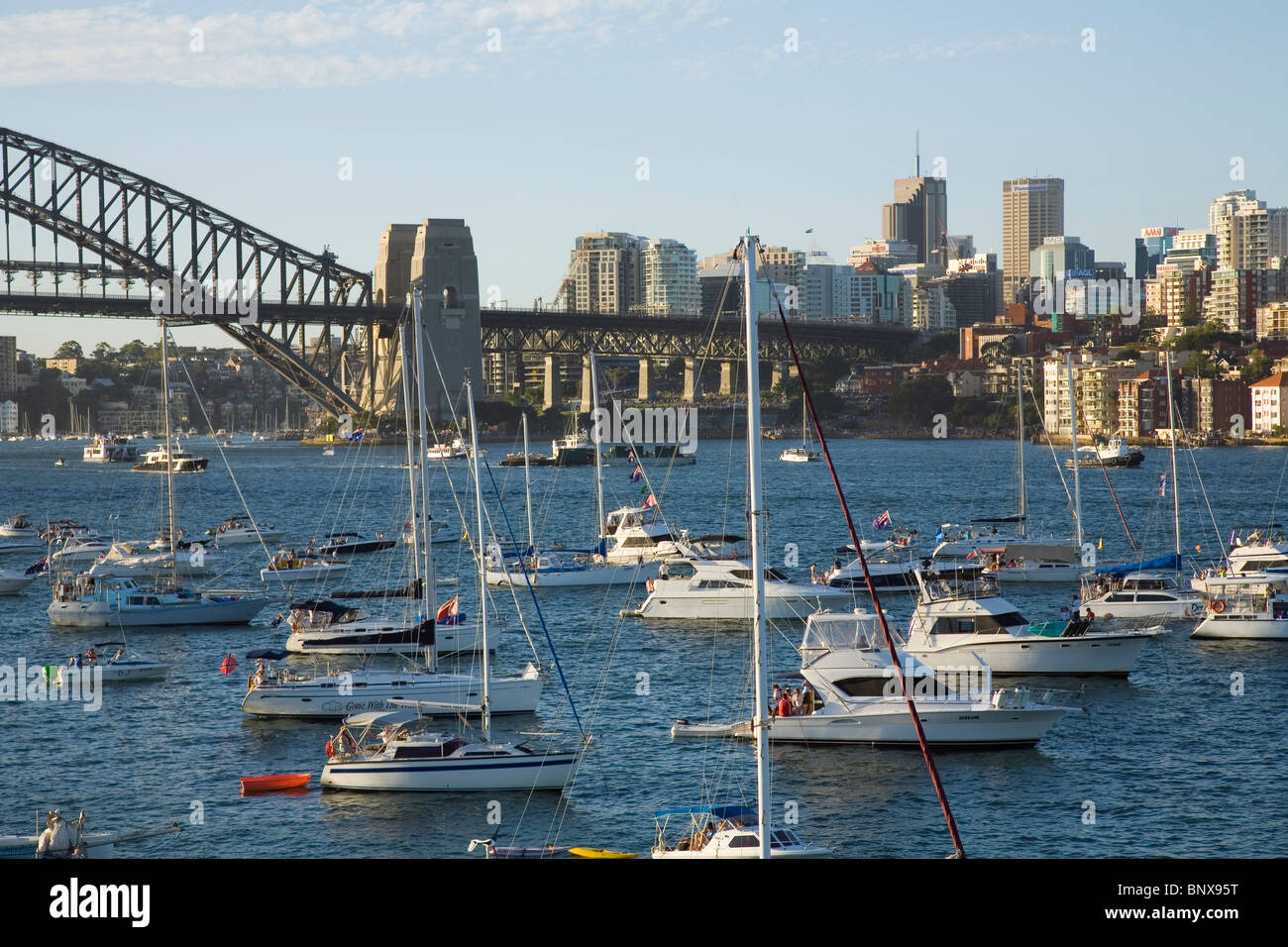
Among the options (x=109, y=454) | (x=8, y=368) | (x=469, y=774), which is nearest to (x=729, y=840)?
(x=469, y=774)

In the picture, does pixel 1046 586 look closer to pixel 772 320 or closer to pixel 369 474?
pixel 369 474

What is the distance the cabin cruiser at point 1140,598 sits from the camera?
25109 mm

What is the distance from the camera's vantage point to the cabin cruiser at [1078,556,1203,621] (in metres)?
25.1

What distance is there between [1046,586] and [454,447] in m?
58.6

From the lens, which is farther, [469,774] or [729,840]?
[469,774]

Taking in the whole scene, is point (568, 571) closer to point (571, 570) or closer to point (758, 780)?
point (571, 570)

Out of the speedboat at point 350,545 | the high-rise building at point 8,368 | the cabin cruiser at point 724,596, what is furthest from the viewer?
the high-rise building at point 8,368

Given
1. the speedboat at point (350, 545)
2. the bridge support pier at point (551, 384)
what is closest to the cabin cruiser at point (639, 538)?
the speedboat at point (350, 545)

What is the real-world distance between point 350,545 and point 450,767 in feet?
86.0

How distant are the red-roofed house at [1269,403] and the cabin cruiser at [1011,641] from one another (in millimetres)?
97386

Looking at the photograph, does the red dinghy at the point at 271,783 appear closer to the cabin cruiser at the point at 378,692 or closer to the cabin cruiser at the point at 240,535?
the cabin cruiser at the point at 378,692

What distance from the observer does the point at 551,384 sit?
133750 millimetres

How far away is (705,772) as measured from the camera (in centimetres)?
1548

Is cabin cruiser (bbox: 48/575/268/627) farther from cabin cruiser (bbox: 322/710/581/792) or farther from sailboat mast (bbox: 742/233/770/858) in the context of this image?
sailboat mast (bbox: 742/233/770/858)
